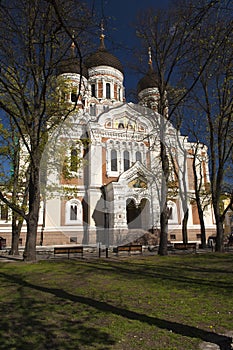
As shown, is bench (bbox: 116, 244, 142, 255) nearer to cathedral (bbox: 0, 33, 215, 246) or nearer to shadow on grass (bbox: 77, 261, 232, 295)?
shadow on grass (bbox: 77, 261, 232, 295)

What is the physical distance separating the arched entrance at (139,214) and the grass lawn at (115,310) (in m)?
16.3

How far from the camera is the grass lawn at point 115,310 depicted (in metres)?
4.40

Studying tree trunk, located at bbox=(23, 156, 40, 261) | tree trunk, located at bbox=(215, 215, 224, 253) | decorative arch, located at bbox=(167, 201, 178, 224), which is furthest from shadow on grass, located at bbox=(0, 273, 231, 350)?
decorative arch, located at bbox=(167, 201, 178, 224)

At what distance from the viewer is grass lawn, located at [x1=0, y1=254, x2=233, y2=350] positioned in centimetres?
440

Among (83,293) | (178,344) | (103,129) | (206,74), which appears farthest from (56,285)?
(103,129)

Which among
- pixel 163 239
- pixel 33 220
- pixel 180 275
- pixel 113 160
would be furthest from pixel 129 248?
pixel 113 160

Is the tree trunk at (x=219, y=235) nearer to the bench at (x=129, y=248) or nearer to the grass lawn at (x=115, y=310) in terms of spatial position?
the bench at (x=129, y=248)

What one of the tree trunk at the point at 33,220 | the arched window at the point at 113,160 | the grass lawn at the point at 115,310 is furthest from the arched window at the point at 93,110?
the grass lawn at the point at 115,310

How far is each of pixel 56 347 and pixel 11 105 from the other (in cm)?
1361

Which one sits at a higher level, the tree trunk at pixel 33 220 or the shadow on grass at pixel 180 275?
the tree trunk at pixel 33 220

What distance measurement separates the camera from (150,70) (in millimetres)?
18172

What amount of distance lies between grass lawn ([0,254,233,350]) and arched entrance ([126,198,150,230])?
1629 centimetres

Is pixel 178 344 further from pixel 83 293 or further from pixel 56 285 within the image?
pixel 56 285

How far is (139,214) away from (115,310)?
72.0 ft
